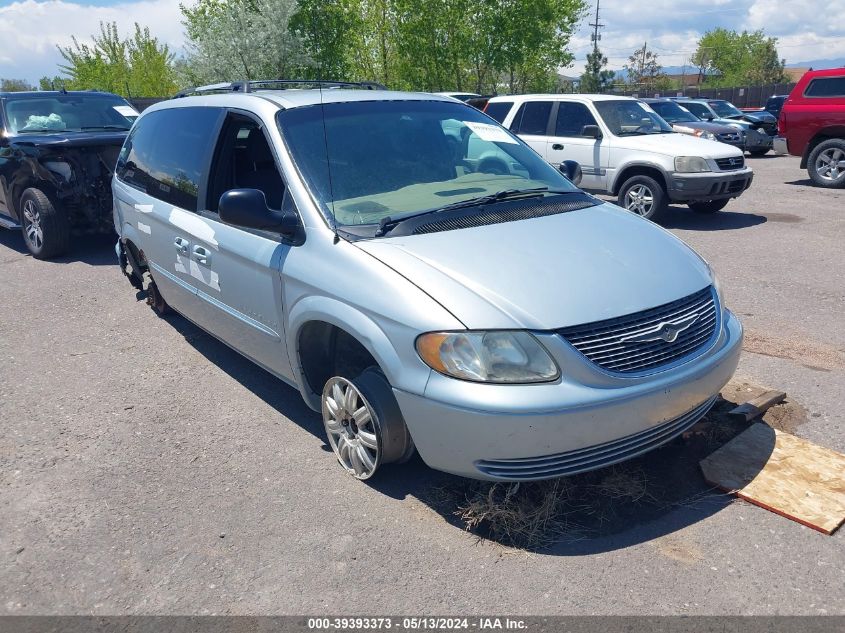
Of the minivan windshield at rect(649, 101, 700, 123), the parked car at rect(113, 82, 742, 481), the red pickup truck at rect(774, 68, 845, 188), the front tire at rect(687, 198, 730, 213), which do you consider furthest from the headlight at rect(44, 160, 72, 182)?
the minivan windshield at rect(649, 101, 700, 123)

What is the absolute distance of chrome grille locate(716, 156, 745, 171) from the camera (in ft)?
31.9

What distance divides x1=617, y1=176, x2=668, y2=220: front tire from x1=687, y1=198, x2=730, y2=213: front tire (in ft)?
3.24

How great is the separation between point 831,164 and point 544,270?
1225 centimetres

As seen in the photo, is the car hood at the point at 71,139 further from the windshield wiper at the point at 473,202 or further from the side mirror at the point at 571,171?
the windshield wiper at the point at 473,202

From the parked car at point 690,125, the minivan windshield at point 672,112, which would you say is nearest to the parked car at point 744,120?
the parked car at point 690,125

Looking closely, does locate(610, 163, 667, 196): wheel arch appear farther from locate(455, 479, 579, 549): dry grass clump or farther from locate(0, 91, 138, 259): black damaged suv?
locate(455, 479, 579, 549): dry grass clump

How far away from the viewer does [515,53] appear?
28.8 m

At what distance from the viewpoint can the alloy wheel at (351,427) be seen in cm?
338

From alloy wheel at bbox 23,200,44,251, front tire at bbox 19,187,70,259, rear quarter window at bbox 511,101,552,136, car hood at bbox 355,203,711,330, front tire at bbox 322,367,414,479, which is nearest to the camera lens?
car hood at bbox 355,203,711,330

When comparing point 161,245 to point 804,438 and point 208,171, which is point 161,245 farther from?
point 804,438

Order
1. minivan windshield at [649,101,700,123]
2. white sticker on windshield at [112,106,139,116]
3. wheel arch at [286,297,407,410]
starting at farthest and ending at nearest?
1. minivan windshield at [649,101,700,123]
2. white sticker on windshield at [112,106,139,116]
3. wheel arch at [286,297,407,410]

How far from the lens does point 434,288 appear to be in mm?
2973

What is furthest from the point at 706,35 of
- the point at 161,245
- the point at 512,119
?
the point at 161,245

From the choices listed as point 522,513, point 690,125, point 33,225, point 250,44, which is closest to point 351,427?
point 522,513
